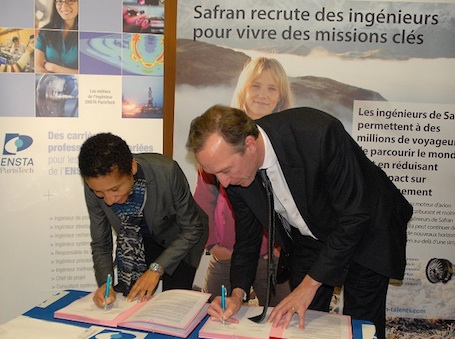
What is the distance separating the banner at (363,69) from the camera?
282 cm

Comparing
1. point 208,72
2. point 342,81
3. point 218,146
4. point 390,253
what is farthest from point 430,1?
point 218,146

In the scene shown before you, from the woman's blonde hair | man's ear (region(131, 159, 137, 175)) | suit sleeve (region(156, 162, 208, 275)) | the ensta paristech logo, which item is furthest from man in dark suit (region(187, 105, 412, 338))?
the ensta paristech logo

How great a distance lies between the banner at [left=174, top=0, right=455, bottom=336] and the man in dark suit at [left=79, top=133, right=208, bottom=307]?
0.76 meters

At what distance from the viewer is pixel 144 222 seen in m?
2.23

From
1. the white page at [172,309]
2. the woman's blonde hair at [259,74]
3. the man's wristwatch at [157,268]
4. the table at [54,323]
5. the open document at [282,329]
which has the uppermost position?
the woman's blonde hair at [259,74]

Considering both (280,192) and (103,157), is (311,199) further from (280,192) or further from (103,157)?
(103,157)

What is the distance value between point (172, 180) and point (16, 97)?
1.19 m

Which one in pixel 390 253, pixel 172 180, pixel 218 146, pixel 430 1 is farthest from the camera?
pixel 430 1

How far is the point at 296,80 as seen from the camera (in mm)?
2873

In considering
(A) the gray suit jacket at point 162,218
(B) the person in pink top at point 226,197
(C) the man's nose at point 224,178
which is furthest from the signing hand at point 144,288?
(B) the person in pink top at point 226,197

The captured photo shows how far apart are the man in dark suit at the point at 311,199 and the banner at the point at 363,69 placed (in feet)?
3.26

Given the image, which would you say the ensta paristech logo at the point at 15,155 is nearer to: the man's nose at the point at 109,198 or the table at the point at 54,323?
the man's nose at the point at 109,198

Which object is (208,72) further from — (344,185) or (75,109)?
(344,185)

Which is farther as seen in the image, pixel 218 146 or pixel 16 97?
pixel 16 97
